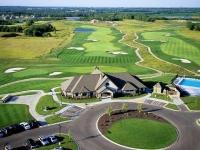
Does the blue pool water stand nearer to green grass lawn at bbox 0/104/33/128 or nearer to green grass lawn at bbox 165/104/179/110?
green grass lawn at bbox 165/104/179/110

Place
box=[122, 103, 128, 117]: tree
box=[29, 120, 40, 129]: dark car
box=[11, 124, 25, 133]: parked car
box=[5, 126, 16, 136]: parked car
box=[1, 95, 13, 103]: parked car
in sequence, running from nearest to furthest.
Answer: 1. box=[5, 126, 16, 136]: parked car
2. box=[11, 124, 25, 133]: parked car
3. box=[29, 120, 40, 129]: dark car
4. box=[122, 103, 128, 117]: tree
5. box=[1, 95, 13, 103]: parked car

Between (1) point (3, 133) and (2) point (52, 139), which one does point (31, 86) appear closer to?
(1) point (3, 133)

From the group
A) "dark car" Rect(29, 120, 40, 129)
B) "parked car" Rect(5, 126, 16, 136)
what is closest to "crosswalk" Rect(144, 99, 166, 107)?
"dark car" Rect(29, 120, 40, 129)

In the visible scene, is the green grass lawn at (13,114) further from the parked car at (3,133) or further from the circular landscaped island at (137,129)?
the circular landscaped island at (137,129)

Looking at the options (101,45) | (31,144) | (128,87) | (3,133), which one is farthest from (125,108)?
(101,45)

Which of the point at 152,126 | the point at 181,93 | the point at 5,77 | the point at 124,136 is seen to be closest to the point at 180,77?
the point at 181,93

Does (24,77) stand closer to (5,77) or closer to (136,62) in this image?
(5,77)
